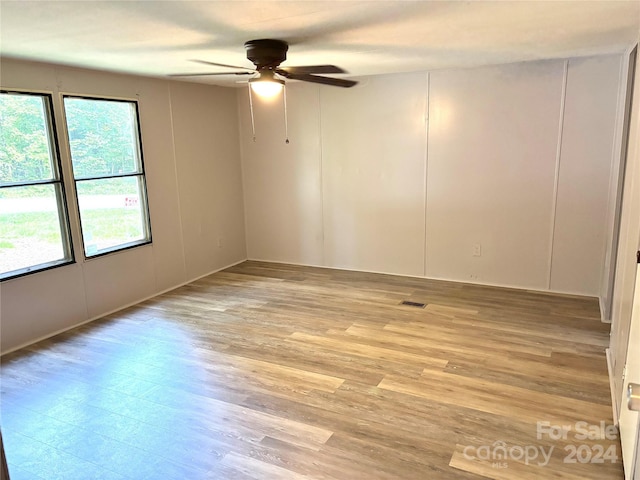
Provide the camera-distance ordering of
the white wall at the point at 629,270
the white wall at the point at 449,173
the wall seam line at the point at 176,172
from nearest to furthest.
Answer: the white wall at the point at 629,270
the white wall at the point at 449,173
the wall seam line at the point at 176,172

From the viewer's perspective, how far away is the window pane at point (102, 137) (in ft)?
13.3

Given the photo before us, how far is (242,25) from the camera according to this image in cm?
262

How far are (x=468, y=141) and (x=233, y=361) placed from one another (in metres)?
3.26

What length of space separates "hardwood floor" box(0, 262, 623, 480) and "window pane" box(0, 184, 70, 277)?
71cm

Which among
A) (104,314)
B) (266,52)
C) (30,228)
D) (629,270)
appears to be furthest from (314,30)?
(104,314)

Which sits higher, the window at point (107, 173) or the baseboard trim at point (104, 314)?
the window at point (107, 173)

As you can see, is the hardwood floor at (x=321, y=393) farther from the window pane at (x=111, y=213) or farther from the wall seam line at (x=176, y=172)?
the wall seam line at (x=176, y=172)

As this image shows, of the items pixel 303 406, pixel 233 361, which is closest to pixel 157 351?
pixel 233 361

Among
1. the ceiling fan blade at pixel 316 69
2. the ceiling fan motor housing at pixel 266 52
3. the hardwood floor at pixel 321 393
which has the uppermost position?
the ceiling fan motor housing at pixel 266 52

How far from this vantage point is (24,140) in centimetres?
367

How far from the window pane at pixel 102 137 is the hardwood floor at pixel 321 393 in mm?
1436

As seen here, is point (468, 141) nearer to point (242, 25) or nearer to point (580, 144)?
point (580, 144)

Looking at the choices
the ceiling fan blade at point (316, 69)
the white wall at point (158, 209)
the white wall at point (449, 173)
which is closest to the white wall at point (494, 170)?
the white wall at point (449, 173)

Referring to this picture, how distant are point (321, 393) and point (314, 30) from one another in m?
2.27
